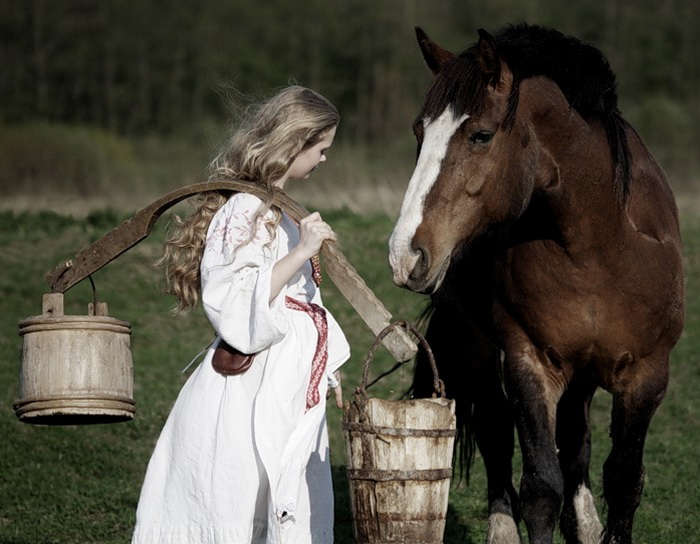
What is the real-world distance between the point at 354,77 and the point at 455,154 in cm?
1726

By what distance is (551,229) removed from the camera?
4.23m

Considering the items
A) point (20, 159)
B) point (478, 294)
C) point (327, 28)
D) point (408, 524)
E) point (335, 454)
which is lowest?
point (408, 524)

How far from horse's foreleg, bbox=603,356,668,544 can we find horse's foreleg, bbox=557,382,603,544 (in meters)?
0.51

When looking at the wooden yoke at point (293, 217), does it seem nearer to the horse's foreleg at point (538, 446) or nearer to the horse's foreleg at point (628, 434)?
the horse's foreleg at point (538, 446)

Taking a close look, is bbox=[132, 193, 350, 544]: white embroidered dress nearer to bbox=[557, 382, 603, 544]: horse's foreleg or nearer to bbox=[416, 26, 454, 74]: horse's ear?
A: bbox=[416, 26, 454, 74]: horse's ear

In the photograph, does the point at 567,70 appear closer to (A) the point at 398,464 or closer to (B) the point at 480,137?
(B) the point at 480,137

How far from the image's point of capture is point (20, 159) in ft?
51.8

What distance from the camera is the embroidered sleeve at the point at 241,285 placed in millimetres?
3678

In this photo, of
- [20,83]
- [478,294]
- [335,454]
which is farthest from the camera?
[20,83]

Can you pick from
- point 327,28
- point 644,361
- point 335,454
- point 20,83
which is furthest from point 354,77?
point 644,361

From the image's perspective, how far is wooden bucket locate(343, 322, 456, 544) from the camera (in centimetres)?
340

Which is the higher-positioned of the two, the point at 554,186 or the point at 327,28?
the point at 327,28

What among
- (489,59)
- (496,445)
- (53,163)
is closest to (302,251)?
(489,59)

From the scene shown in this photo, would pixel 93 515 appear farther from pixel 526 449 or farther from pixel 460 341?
pixel 526 449
